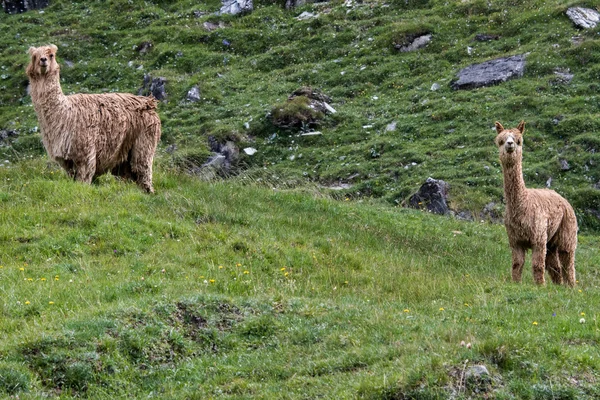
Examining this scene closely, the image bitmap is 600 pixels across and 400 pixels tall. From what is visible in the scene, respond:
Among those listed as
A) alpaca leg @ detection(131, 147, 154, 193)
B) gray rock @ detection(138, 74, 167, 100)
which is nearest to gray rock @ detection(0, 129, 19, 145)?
gray rock @ detection(138, 74, 167, 100)

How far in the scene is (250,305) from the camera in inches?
432

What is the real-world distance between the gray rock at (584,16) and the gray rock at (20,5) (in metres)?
28.6

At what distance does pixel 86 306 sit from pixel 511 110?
19.2m

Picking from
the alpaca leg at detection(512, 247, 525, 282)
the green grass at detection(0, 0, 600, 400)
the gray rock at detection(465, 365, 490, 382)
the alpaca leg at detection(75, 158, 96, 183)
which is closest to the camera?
the gray rock at detection(465, 365, 490, 382)

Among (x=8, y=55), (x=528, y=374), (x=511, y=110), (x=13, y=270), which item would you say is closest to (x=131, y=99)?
(x=13, y=270)

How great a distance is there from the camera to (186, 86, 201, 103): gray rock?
106 feet

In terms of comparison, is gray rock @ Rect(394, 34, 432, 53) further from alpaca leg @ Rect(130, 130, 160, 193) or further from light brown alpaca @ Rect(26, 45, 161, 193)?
alpaca leg @ Rect(130, 130, 160, 193)

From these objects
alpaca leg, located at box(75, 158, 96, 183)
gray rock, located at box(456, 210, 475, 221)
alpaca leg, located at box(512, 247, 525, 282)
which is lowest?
gray rock, located at box(456, 210, 475, 221)

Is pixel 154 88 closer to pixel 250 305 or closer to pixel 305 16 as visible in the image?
pixel 305 16

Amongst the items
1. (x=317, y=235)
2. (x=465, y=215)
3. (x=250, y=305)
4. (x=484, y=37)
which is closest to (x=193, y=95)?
(x=484, y=37)

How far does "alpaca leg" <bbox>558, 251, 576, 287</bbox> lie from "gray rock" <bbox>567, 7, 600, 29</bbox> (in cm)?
1843

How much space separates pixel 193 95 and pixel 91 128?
16946 mm

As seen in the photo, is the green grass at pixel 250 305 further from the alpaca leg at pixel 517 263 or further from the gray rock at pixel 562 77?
the gray rock at pixel 562 77

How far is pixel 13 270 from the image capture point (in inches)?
467
